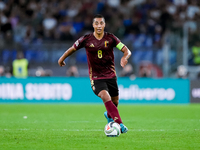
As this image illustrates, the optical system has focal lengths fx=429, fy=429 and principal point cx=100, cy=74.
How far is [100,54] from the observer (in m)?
8.20

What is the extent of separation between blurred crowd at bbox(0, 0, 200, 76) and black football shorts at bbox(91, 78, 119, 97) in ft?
39.7

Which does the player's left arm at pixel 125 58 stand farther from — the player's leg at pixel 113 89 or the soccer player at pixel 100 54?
the player's leg at pixel 113 89

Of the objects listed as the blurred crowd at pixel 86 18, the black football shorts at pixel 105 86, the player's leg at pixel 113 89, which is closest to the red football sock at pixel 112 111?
the black football shorts at pixel 105 86

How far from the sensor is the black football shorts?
809 cm

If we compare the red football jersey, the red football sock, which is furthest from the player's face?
the red football sock

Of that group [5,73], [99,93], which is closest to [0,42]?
[5,73]

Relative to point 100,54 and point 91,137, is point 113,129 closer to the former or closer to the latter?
point 91,137

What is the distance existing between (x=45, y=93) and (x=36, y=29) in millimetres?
4813

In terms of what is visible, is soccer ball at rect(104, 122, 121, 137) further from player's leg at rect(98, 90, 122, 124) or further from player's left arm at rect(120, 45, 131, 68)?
player's left arm at rect(120, 45, 131, 68)

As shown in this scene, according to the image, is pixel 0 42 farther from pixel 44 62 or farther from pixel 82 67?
pixel 82 67

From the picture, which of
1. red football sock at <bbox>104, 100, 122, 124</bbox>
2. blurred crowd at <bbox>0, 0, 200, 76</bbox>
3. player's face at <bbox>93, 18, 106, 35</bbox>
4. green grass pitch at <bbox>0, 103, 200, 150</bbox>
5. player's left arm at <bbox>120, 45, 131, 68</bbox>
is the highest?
blurred crowd at <bbox>0, 0, 200, 76</bbox>

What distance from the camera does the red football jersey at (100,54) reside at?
8188mm

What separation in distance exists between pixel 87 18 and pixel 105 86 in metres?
15.2

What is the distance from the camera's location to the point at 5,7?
77.8 feet
